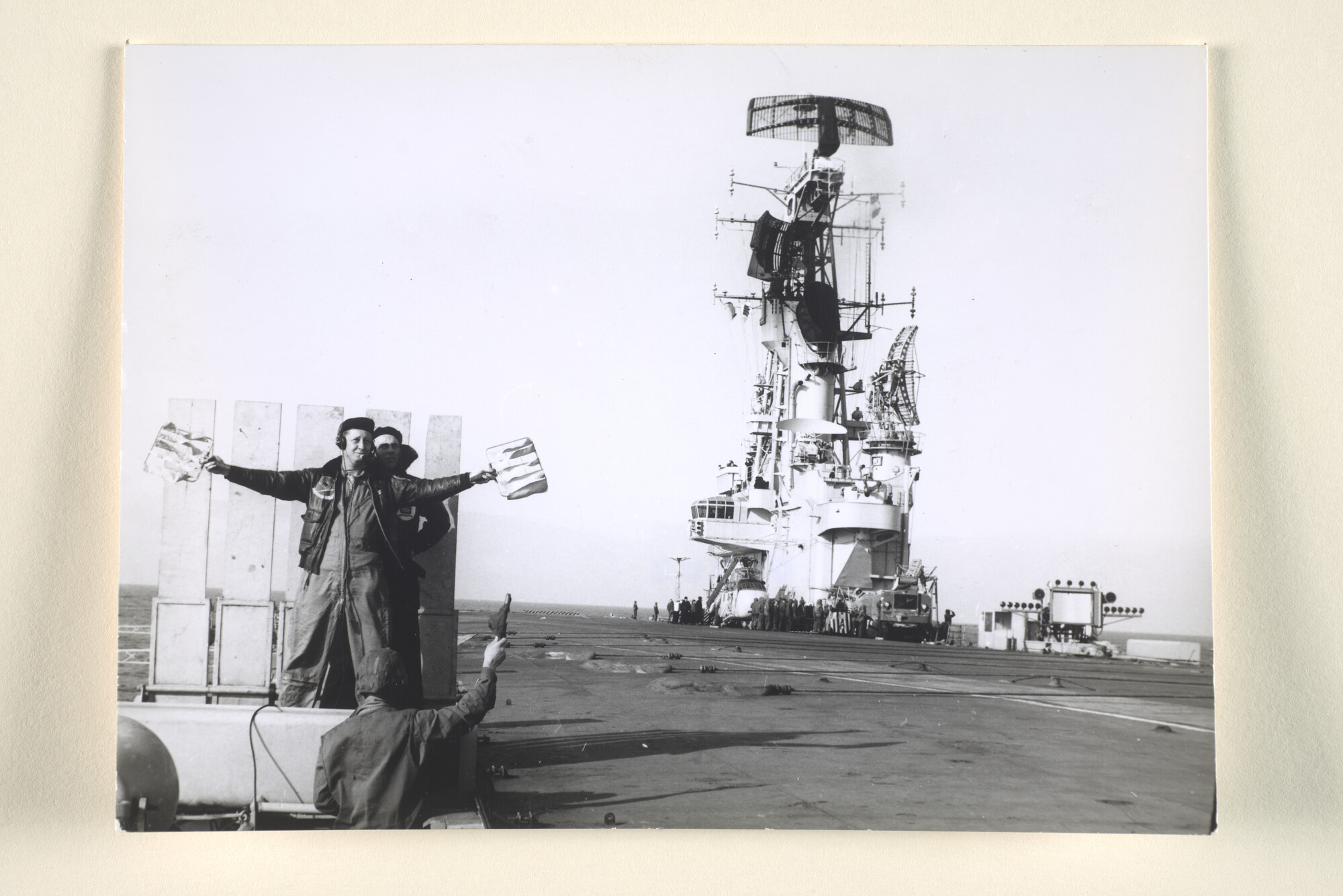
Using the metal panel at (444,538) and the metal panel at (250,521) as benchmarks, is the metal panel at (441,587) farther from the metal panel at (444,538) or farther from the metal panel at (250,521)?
the metal panel at (250,521)

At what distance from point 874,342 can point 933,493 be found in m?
0.65

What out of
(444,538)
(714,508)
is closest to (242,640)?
(444,538)

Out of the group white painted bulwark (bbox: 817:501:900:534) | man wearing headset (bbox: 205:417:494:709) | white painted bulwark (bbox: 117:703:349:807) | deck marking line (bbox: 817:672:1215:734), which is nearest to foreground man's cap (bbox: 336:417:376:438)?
man wearing headset (bbox: 205:417:494:709)

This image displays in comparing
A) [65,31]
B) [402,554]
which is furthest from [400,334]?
[65,31]

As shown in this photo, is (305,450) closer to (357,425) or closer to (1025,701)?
(357,425)

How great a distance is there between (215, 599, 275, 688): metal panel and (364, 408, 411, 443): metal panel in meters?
0.72

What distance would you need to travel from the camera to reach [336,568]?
126 inches

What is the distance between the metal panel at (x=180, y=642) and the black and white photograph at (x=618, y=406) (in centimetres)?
1

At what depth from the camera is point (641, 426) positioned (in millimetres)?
3488

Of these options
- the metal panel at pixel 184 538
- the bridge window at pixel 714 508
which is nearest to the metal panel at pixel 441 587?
the metal panel at pixel 184 538

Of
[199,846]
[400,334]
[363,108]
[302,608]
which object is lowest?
[199,846]

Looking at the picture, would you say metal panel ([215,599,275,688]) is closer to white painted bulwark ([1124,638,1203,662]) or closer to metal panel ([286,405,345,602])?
metal panel ([286,405,345,602])

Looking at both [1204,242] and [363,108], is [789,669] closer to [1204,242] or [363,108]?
[1204,242]

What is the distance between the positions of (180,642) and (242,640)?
22 cm
